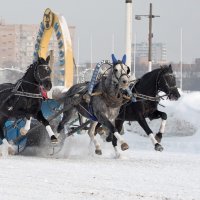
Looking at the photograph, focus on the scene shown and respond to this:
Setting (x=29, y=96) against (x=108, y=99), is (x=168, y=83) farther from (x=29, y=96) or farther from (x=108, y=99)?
(x=29, y=96)

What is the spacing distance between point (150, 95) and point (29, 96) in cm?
272

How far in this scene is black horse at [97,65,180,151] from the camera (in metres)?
16.1

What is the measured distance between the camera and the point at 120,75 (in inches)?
582

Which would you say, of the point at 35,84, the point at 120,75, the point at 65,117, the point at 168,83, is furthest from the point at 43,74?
the point at 168,83

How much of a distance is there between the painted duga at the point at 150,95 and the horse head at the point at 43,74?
206 centimetres

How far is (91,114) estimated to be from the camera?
53.0 feet

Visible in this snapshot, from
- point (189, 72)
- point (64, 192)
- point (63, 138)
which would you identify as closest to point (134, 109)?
point (63, 138)

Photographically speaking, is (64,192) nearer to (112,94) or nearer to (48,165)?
(48,165)

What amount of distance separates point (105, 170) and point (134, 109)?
341 centimetres

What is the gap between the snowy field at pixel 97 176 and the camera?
9.87 meters

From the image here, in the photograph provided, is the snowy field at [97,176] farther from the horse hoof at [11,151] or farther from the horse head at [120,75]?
the horse head at [120,75]

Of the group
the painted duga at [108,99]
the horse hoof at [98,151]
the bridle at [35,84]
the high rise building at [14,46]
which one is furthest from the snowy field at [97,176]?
the high rise building at [14,46]

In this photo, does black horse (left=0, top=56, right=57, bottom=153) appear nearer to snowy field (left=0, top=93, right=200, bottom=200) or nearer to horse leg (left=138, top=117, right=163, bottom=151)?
snowy field (left=0, top=93, right=200, bottom=200)

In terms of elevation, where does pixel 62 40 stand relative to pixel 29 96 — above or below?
above
